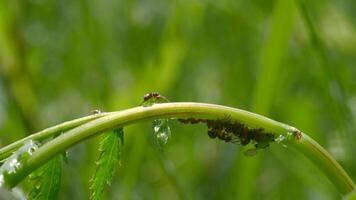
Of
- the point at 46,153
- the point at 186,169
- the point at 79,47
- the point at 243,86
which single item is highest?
the point at 46,153

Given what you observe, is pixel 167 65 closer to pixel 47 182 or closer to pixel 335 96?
pixel 335 96

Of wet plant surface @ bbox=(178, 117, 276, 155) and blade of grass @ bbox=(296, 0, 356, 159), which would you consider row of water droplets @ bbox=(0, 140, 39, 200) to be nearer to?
wet plant surface @ bbox=(178, 117, 276, 155)

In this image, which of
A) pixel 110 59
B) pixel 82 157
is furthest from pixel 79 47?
pixel 82 157

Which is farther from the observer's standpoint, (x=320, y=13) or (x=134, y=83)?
(x=320, y=13)

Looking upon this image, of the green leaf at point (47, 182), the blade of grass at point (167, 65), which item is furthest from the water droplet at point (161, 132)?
the blade of grass at point (167, 65)

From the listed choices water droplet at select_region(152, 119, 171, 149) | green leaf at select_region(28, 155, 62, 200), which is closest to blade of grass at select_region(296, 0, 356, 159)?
water droplet at select_region(152, 119, 171, 149)

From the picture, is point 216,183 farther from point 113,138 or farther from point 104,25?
point 113,138

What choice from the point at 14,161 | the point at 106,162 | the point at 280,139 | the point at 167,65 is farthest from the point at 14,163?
the point at 167,65

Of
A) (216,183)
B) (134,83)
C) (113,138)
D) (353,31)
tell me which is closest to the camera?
(113,138)
